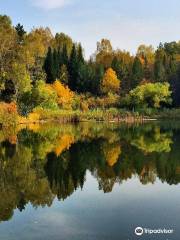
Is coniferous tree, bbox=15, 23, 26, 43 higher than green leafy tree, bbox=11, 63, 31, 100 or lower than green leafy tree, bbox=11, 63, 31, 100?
higher

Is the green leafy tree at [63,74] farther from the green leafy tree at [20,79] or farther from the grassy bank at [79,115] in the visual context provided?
the green leafy tree at [20,79]

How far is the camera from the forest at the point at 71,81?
5153 cm

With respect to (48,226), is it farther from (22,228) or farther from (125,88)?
(125,88)

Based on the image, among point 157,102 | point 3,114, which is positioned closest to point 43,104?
point 3,114

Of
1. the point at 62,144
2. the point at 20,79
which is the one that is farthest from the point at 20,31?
the point at 62,144

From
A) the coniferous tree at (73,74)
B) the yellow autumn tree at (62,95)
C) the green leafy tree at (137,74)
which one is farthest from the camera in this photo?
the green leafy tree at (137,74)

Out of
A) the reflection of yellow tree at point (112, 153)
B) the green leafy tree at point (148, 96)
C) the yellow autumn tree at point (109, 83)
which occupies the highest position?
the yellow autumn tree at point (109, 83)

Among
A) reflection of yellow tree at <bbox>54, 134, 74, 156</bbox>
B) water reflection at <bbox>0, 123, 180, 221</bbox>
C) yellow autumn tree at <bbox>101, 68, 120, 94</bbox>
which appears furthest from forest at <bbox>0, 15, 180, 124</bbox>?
water reflection at <bbox>0, 123, 180, 221</bbox>

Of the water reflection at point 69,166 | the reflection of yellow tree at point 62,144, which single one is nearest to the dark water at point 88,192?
the water reflection at point 69,166

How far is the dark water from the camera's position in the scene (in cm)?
962

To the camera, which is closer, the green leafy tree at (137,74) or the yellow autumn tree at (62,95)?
the yellow autumn tree at (62,95)

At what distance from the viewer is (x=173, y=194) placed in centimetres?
1300

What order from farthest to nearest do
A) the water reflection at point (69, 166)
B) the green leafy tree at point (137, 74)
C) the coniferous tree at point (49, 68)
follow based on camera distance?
1. the green leafy tree at point (137, 74)
2. the coniferous tree at point (49, 68)
3. the water reflection at point (69, 166)

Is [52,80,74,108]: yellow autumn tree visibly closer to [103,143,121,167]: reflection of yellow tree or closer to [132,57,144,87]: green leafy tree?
[132,57,144,87]: green leafy tree
